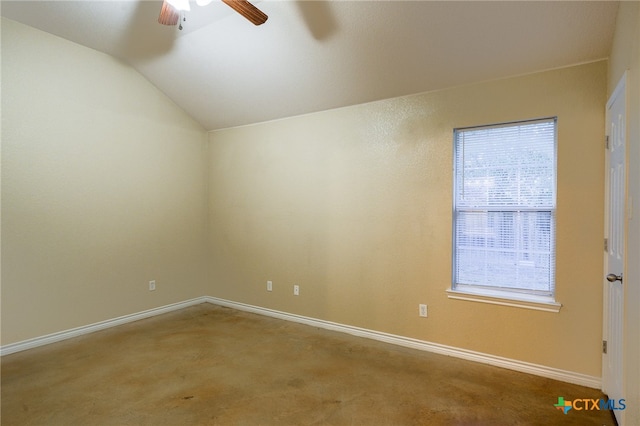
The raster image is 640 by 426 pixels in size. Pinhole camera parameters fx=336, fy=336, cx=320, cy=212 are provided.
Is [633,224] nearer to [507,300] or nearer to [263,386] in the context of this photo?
[507,300]

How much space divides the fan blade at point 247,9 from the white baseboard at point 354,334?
2944 mm

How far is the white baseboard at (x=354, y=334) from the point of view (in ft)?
8.37

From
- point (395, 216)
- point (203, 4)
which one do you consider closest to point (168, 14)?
point (203, 4)

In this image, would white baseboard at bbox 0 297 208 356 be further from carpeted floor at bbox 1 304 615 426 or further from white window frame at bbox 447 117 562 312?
white window frame at bbox 447 117 562 312

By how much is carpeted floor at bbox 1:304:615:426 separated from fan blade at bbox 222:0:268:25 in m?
2.61

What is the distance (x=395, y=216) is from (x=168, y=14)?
2464 millimetres

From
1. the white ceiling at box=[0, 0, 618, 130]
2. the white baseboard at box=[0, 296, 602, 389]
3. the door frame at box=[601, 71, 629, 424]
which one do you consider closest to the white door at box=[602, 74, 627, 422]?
the door frame at box=[601, 71, 629, 424]

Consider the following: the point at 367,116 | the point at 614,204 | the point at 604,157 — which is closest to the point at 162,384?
the point at 367,116

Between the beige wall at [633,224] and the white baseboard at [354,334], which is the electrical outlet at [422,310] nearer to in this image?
the white baseboard at [354,334]

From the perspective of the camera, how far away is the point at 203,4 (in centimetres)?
211

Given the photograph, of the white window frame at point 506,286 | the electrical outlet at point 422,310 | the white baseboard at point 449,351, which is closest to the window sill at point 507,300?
the white window frame at point 506,286

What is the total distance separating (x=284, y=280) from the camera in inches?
161

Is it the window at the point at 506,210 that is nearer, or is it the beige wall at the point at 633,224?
the beige wall at the point at 633,224

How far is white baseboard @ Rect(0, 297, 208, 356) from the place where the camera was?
3.09 metres
